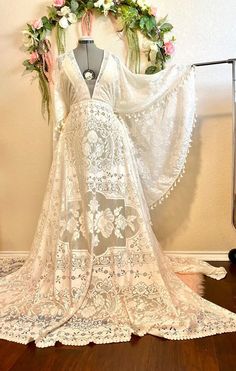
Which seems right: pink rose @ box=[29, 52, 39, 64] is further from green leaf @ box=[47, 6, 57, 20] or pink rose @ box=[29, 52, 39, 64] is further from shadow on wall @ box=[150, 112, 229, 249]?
shadow on wall @ box=[150, 112, 229, 249]

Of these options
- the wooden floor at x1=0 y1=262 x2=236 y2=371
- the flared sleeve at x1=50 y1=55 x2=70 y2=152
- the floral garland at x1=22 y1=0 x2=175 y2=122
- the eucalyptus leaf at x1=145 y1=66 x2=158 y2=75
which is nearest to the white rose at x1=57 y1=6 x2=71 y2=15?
the floral garland at x1=22 y1=0 x2=175 y2=122

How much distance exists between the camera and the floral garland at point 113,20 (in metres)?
2.01

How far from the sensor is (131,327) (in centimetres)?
138

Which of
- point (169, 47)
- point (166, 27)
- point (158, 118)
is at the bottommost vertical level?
point (158, 118)

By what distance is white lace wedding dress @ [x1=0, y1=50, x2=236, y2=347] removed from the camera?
1.41 m

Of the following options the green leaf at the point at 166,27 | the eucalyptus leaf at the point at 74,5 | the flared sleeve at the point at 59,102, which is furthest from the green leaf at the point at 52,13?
the green leaf at the point at 166,27

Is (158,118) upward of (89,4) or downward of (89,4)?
downward

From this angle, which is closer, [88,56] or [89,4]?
[88,56]

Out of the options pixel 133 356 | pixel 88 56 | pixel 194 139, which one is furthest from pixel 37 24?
pixel 133 356

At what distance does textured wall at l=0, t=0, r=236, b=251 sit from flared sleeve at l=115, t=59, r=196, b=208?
39cm

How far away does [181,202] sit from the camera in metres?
2.19

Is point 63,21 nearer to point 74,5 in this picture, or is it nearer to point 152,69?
point 74,5

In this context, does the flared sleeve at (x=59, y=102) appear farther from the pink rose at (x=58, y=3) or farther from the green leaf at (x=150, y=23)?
the green leaf at (x=150, y=23)

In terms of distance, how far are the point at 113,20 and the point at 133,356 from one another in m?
1.92
